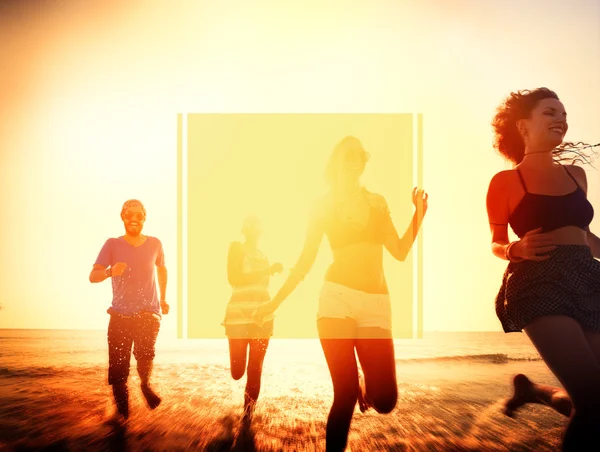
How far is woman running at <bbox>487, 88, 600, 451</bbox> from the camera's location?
271cm

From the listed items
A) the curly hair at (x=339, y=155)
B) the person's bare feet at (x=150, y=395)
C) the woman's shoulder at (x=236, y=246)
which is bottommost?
the person's bare feet at (x=150, y=395)

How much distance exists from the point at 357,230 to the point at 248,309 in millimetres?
2500

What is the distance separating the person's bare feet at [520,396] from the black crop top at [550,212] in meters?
0.98

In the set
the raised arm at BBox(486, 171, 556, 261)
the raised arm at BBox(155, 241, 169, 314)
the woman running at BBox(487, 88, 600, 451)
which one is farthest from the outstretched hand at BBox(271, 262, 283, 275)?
the raised arm at BBox(486, 171, 556, 261)

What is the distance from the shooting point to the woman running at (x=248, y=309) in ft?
18.9

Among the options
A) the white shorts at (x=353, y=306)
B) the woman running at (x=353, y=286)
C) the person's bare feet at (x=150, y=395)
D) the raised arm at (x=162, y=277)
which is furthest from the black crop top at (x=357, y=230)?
the person's bare feet at (x=150, y=395)

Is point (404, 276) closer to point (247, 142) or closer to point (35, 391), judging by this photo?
point (247, 142)

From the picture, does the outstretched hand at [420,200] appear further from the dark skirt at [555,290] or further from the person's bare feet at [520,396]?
the person's bare feet at [520,396]

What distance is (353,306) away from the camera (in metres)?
3.37

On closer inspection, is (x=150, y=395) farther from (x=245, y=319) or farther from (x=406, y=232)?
(x=406, y=232)

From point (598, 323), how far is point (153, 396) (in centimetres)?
429

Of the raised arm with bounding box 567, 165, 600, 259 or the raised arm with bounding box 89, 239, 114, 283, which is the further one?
the raised arm with bounding box 89, 239, 114, 283

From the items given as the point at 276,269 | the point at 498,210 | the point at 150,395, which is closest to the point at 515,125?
the point at 498,210

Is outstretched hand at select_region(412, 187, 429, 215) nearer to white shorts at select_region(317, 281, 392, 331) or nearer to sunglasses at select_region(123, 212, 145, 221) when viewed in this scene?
white shorts at select_region(317, 281, 392, 331)
